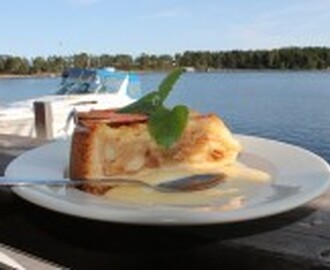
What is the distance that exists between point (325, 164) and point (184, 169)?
0.83 feet

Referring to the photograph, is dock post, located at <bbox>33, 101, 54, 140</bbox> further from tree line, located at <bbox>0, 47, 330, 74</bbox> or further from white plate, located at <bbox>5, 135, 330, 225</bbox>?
tree line, located at <bbox>0, 47, 330, 74</bbox>

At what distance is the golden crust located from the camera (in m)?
1.09

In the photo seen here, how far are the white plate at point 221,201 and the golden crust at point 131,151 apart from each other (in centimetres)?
7

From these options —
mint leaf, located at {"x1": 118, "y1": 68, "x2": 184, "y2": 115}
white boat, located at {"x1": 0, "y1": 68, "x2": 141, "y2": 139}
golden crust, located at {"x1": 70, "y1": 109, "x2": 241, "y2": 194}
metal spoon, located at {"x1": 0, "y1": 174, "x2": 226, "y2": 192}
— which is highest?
mint leaf, located at {"x1": 118, "y1": 68, "x2": 184, "y2": 115}

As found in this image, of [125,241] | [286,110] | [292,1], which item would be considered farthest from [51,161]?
[292,1]

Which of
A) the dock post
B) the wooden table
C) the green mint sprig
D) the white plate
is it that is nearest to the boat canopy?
the dock post

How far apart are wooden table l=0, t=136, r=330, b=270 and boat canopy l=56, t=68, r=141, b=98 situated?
1273 cm

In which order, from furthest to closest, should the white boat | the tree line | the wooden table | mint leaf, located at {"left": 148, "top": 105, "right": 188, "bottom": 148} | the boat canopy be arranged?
1. the tree line
2. the boat canopy
3. the white boat
4. mint leaf, located at {"left": 148, "top": 105, "right": 188, "bottom": 148}
5. the wooden table

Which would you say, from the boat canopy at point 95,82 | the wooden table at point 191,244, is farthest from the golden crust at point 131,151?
the boat canopy at point 95,82

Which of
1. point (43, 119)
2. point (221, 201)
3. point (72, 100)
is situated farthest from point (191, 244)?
point (72, 100)

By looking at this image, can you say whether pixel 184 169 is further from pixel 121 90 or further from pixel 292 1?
pixel 292 1

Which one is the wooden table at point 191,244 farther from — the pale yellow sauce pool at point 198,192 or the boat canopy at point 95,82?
the boat canopy at point 95,82

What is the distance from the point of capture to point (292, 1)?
61.3 m

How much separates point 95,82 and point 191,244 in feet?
42.9
